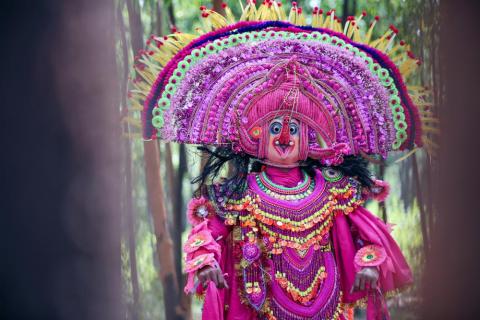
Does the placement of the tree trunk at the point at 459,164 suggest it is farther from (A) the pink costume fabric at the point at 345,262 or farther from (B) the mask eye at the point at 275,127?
(B) the mask eye at the point at 275,127

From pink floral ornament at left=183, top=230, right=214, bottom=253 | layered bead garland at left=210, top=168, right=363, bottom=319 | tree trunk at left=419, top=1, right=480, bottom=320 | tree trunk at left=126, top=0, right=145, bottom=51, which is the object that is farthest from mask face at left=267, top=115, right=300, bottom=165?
tree trunk at left=126, top=0, right=145, bottom=51

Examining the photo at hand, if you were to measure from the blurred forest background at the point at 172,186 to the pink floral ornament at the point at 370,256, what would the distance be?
2027mm

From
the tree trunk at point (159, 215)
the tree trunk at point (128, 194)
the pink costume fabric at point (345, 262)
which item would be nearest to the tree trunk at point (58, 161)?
the tree trunk at point (128, 194)

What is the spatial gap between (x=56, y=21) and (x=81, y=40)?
0.22 metres

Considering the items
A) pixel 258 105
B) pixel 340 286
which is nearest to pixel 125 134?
pixel 258 105

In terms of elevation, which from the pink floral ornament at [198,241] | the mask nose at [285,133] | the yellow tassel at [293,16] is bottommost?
the pink floral ornament at [198,241]

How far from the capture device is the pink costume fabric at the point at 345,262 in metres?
3.45

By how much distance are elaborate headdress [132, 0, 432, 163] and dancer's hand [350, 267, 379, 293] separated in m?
0.58

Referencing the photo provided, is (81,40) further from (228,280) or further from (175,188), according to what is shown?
(228,280)

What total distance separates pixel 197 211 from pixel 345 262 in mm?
782

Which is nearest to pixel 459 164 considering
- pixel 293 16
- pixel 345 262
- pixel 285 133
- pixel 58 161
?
pixel 345 262

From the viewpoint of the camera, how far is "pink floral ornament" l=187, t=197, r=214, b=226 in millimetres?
3469

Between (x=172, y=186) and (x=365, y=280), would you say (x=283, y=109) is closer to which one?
(x=365, y=280)

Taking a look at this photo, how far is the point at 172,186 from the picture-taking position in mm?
5609
